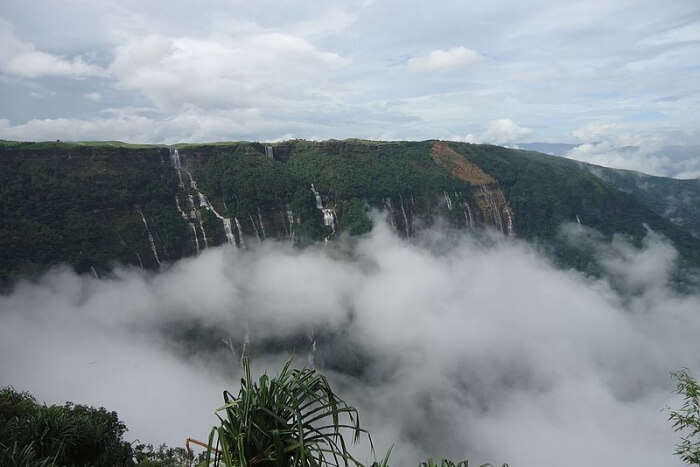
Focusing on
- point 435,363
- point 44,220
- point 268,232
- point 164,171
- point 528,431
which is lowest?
point 528,431

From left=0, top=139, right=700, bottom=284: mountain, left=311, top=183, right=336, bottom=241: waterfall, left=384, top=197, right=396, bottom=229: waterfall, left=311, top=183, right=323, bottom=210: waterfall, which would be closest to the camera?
left=0, top=139, right=700, bottom=284: mountain

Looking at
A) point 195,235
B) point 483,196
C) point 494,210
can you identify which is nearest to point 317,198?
point 195,235

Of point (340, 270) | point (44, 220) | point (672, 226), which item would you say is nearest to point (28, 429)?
point (44, 220)

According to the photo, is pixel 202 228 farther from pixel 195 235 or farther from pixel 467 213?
pixel 467 213

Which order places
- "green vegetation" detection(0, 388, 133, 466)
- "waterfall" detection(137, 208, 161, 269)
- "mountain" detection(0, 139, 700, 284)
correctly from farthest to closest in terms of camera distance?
"waterfall" detection(137, 208, 161, 269) < "mountain" detection(0, 139, 700, 284) < "green vegetation" detection(0, 388, 133, 466)

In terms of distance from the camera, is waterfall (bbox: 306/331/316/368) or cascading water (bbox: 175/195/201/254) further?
cascading water (bbox: 175/195/201/254)

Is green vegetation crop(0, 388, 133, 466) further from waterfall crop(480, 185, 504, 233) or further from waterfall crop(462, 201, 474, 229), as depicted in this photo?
waterfall crop(480, 185, 504, 233)

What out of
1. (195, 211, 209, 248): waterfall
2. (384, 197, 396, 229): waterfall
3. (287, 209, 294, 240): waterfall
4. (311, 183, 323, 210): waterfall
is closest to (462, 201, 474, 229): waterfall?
(384, 197, 396, 229): waterfall

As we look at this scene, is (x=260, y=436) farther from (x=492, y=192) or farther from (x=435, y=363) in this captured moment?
(x=492, y=192)
